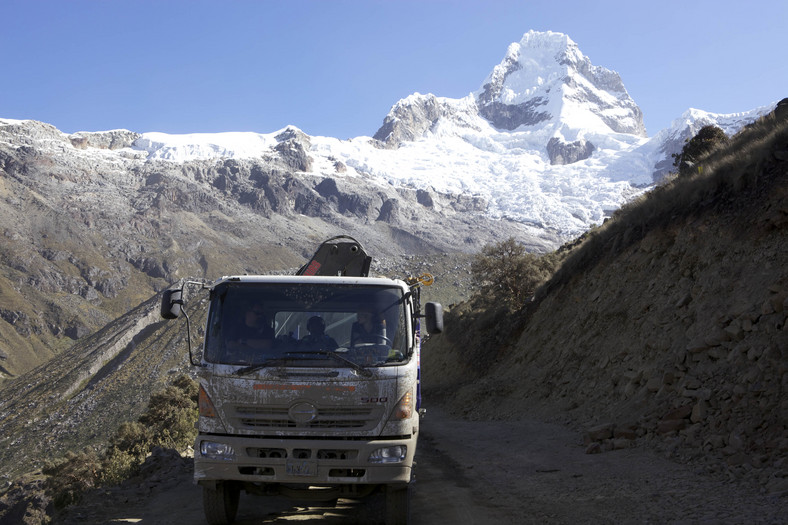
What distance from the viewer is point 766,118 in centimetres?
1956

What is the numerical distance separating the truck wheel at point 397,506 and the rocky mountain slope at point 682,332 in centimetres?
416

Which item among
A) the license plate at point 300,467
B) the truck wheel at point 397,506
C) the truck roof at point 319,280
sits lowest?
the truck wheel at point 397,506

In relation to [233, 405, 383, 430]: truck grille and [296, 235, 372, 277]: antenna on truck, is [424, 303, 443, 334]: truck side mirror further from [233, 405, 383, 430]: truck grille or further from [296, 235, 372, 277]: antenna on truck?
[296, 235, 372, 277]: antenna on truck

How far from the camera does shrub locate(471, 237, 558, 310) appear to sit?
28406 millimetres

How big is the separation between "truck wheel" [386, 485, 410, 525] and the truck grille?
0.87 m

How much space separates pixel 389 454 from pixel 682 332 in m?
8.45

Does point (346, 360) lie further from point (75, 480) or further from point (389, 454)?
point (75, 480)

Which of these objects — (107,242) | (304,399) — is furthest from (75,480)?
(107,242)

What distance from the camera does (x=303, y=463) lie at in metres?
6.33

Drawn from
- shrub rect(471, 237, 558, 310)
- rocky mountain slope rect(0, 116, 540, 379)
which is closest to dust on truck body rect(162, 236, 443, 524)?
shrub rect(471, 237, 558, 310)

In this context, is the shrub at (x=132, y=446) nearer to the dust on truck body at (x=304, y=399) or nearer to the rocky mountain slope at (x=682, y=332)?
the dust on truck body at (x=304, y=399)

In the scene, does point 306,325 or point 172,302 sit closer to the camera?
point 306,325

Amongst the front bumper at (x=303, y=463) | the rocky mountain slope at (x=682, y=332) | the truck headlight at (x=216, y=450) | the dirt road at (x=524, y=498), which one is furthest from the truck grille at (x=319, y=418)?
the rocky mountain slope at (x=682, y=332)

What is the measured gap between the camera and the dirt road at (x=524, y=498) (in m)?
7.28
